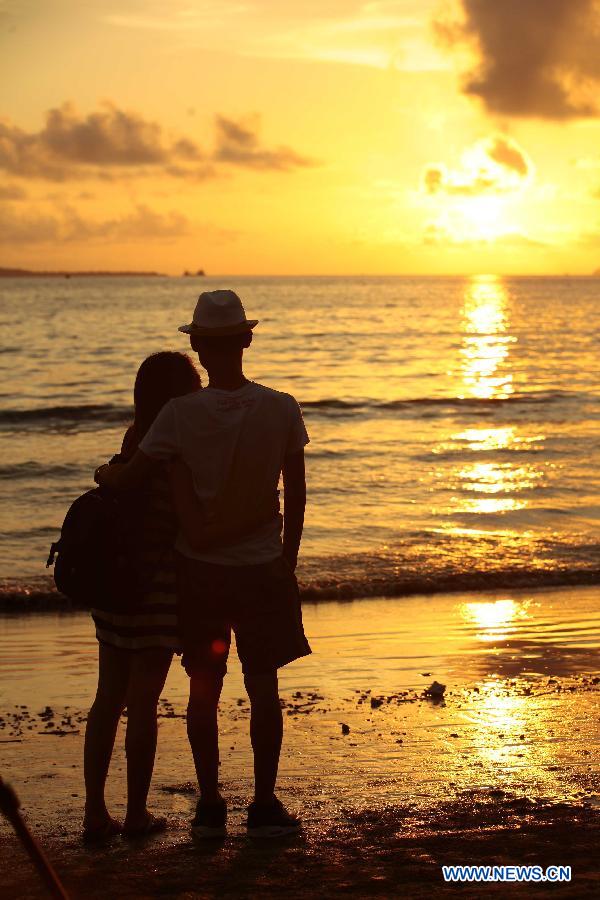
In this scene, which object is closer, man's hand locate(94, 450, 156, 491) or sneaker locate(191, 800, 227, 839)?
man's hand locate(94, 450, 156, 491)

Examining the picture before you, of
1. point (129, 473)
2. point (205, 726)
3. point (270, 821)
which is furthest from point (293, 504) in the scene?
point (270, 821)

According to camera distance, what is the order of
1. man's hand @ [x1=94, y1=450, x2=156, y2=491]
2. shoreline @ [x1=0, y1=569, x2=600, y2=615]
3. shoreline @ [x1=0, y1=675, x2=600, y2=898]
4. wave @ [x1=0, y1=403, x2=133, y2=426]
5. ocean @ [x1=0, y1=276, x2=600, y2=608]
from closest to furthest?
shoreline @ [x1=0, y1=675, x2=600, y2=898]
man's hand @ [x1=94, y1=450, x2=156, y2=491]
shoreline @ [x1=0, y1=569, x2=600, y2=615]
ocean @ [x1=0, y1=276, x2=600, y2=608]
wave @ [x1=0, y1=403, x2=133, y2=426]

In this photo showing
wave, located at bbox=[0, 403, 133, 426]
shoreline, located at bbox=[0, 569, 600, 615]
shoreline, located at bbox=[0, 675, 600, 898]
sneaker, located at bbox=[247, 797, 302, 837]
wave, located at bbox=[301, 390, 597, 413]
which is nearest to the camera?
shoreline, located at bbox=[0, 675, 600, 898]

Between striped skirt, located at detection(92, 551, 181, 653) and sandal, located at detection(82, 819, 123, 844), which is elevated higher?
striped skirt, located at detection(92, 551, 181, 653)

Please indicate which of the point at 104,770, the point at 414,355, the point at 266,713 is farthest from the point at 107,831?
the point at 414,355

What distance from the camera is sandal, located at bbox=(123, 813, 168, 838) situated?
3.87 metres

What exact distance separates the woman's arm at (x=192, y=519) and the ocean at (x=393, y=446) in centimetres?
555

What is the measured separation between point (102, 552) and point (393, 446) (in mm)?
17480

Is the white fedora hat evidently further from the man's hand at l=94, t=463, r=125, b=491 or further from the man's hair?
the man's hand at l=94, t=463, r=125, b=491

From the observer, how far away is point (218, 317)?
3771 mm

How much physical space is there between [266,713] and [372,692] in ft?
7.25

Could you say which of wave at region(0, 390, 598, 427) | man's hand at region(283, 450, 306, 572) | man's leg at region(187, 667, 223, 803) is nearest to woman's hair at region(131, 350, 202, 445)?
man's hand at region(283, 450, 306, 572)

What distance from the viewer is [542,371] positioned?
37812 millimetres

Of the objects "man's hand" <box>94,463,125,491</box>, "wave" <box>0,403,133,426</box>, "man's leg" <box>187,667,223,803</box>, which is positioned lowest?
"wave" <box>0,403,133,426</box>
